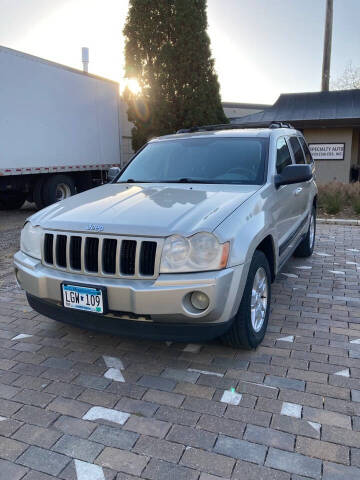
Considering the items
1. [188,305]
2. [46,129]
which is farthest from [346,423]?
[46,129]

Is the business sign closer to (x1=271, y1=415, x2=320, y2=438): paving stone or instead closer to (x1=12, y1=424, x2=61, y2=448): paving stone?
(x1=271, y1=415, x2=320, y2=438): paving stone

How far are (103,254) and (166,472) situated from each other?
1.46 metres

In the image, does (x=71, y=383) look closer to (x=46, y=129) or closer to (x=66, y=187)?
(x=46, y=129)

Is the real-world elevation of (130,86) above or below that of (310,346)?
above

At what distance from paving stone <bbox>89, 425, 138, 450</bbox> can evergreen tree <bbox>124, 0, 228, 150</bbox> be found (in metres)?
13.4

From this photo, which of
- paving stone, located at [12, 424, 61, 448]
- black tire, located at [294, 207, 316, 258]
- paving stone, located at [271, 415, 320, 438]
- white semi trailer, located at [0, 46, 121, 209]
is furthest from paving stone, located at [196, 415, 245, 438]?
white semi trailer, located at [0, 46, 121, 209]

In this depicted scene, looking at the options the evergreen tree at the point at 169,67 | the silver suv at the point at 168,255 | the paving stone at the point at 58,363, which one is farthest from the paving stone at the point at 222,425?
the evergreen tree at the point at 169,67

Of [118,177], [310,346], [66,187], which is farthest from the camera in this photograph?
[66,187]

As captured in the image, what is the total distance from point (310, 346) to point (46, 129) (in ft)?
31.1

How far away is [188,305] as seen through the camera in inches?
110

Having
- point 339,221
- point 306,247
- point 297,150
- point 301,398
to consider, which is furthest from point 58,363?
point 339,221

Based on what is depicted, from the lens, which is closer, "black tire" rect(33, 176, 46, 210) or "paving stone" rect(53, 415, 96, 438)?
"paving stone" rect(53, 415, 96, 438)

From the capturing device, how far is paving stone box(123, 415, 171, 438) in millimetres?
2461

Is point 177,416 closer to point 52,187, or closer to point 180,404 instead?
point 180,404
